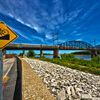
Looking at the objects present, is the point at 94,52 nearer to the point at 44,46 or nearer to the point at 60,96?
the point at 44,46

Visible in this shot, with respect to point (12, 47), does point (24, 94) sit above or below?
below

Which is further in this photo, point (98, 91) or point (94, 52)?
point (94, 52)

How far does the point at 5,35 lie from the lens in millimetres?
6109

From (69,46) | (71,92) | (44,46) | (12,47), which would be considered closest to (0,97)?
(71,92)

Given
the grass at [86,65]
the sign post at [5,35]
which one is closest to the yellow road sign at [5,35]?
the sign post at [5,35]

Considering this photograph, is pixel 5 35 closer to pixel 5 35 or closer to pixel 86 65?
pixel 5 35

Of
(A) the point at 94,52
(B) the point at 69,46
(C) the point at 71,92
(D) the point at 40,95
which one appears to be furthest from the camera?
(A) the point at 94,52

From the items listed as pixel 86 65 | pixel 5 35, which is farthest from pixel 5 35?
pixel 86 65

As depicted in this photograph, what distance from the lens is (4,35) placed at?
609 centimetres

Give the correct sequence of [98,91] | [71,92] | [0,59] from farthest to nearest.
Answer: [98,91] → [71,92] → [0,59]

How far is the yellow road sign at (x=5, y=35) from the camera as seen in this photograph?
600cm

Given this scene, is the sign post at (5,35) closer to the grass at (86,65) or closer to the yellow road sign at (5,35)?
the yellow road sign at (5,35)

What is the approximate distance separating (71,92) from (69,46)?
407ft

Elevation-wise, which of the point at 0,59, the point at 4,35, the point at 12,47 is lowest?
the point at 0,59
